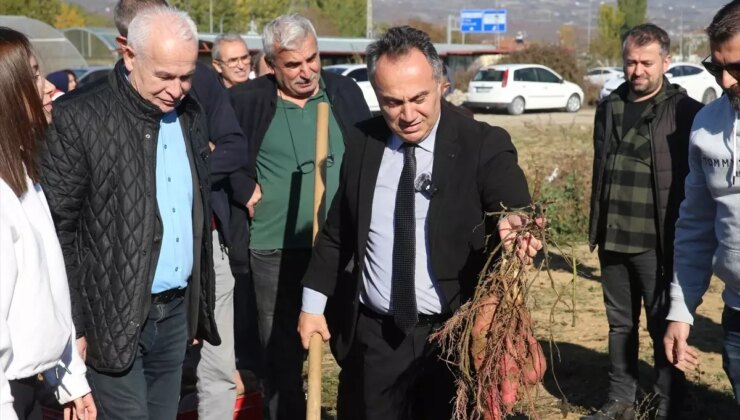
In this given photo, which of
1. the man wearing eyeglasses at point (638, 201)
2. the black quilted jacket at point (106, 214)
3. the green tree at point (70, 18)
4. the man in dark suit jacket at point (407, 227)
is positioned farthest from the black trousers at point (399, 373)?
the green tree at point (70, 18)

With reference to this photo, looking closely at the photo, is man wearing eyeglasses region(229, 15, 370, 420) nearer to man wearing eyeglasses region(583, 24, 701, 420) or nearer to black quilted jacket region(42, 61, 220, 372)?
black quilted jacket region(42, 61, 220, 372)

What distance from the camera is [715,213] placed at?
11.8 ft

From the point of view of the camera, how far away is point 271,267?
4.86 meters

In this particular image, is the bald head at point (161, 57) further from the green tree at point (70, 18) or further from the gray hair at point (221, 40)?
the green tree at point (70, 18)

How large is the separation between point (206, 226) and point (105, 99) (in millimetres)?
622

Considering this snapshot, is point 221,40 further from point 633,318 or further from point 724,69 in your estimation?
point 724,69

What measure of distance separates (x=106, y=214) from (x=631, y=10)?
102400 millimetres

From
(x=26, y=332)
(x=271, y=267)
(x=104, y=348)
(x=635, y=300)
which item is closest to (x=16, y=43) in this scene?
(x=26, y=332)

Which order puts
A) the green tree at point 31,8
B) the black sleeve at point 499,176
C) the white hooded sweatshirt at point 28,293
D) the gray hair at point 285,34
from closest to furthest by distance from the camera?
the white hooded sweatshirt at point 28,293 → the black sleeve at point 499,176 → the gray hair at point 285,34 → the green tree at point 31,8

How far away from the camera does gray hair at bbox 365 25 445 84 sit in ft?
11.2

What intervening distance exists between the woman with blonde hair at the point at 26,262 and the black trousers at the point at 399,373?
1027mm

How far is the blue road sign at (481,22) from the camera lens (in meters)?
71.2

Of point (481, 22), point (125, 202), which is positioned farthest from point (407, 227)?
point (481, 22)

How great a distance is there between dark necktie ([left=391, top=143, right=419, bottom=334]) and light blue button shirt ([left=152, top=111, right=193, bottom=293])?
79 cm
